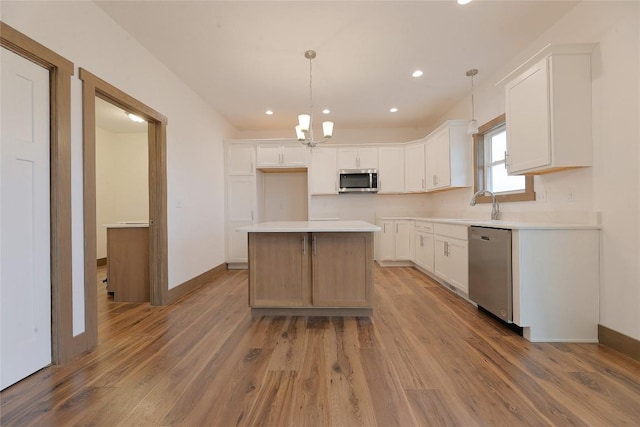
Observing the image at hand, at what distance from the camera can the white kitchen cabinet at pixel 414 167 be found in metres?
4.73

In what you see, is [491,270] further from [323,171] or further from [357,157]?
[323,171]

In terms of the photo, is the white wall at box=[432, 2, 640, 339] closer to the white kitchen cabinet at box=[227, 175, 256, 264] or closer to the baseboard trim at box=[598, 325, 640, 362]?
the baseboard trim at box=[598, 325, 640, 362]

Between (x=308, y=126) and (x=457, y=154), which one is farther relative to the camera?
(x=457, y=154)

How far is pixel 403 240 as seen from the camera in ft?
15.5

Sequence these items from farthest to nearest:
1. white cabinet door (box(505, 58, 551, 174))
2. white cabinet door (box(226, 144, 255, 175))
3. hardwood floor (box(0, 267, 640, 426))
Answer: white cabinet door (box(226, 144, 255, 175)) < white cabinet door (box(505, 58, 551, 174)) < hardwood floor (box(0, 267, 640, 426))

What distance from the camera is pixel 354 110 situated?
4.41 meters

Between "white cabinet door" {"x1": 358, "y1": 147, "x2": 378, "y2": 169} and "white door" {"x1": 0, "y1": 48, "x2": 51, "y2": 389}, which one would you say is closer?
"white door" {"x1": 0, "y1": 48, "x2": 51, "y2": 389}

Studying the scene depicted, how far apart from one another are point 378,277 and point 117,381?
324 cm

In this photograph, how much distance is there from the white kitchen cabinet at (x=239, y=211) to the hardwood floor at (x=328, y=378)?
2.28m

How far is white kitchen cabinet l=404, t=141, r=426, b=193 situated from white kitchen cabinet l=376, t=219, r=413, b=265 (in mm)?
658

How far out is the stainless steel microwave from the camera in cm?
493

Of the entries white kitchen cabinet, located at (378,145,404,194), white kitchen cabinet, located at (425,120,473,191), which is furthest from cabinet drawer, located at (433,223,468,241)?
white kitchen cabinet, located at (378,145,404,194)

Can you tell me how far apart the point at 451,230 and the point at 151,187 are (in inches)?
139

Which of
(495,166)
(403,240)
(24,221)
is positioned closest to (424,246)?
(403,240)
